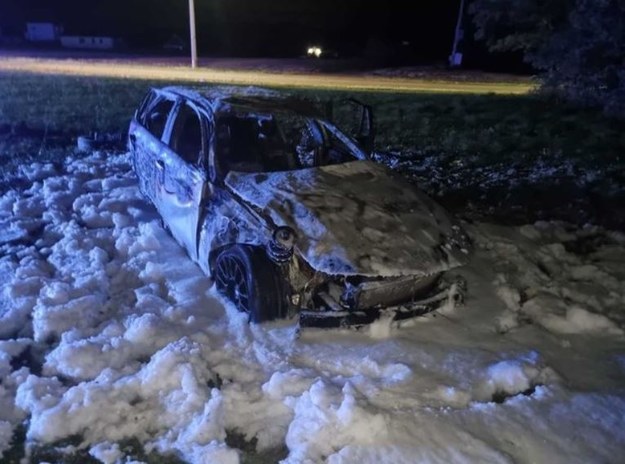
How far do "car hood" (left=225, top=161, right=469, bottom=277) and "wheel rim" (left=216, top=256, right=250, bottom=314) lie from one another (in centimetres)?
46

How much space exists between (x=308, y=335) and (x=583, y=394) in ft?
6.24

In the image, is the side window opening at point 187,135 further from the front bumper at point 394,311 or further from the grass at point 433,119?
the grass at point 433,119

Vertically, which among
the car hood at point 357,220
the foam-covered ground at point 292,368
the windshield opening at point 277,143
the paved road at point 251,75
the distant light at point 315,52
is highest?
the windshield opening at point 277,143

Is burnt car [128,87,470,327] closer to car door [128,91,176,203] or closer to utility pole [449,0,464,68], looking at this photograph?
car door [128,91,176,203]

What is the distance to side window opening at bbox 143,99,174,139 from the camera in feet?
18.3

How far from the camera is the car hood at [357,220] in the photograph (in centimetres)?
376

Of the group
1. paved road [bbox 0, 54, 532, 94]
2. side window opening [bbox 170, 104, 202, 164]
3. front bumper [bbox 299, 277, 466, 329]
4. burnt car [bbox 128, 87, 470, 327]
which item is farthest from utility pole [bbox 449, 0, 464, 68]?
front bumper [bbox 299, 277, 466, 329]

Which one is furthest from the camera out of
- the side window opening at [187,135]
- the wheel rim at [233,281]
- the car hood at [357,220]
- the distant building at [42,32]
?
the distant building at [42,32]

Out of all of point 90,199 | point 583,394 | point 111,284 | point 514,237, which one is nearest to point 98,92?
point 90,199

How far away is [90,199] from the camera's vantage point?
21.0 ft

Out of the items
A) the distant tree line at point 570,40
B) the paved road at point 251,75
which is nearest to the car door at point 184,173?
the distant tree line at point 570,40

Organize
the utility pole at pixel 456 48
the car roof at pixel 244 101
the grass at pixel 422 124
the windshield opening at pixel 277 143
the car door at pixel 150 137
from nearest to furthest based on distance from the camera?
the windshield opening at pixel 277 143, the car roof at pixel 244 101, the car door at pixel 150 137, the grass at pixel 422 124, the utility pole at pixel 456 48

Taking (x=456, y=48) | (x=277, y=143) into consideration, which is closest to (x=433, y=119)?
(x=277, y=143)

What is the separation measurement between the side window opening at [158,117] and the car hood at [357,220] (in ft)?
5.24
